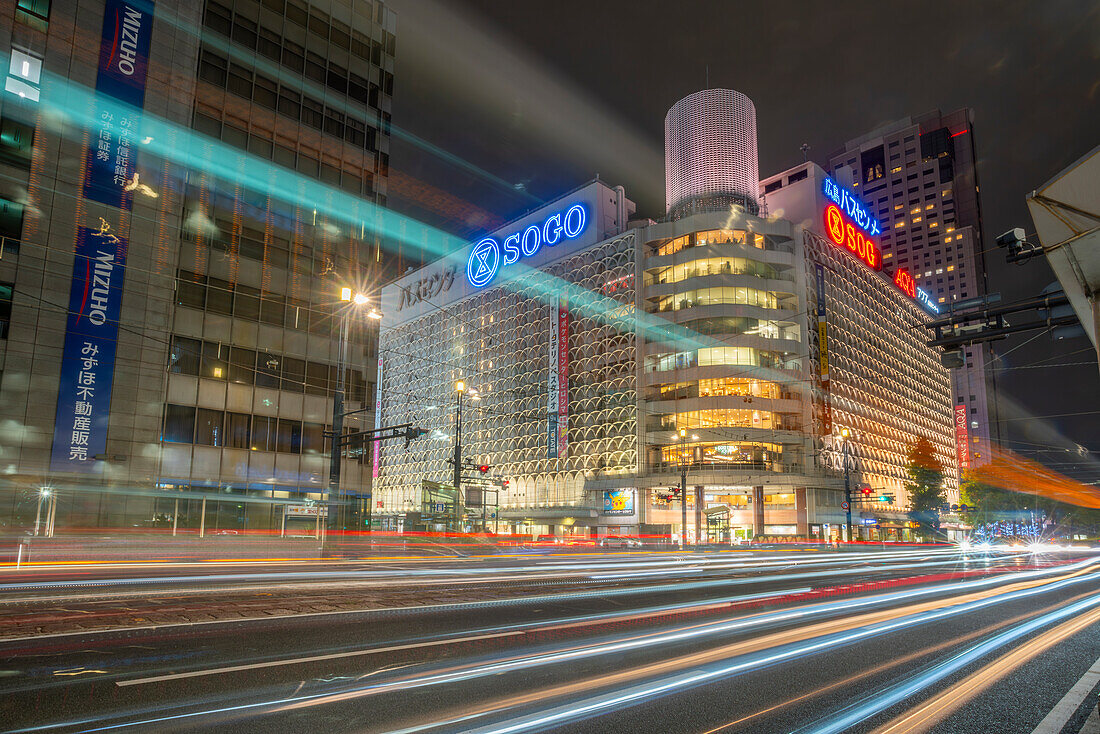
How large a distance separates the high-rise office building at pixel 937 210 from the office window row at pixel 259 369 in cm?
14094

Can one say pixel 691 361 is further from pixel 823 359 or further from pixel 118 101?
pixel 118 101

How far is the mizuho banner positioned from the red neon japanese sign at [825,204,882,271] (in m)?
36.4

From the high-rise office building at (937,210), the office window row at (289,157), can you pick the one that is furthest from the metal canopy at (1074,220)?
the high-rise office building at (937,210)

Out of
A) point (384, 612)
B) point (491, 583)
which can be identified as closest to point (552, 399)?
point (491, 583)

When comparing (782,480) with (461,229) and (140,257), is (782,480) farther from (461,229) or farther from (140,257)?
(461,229)

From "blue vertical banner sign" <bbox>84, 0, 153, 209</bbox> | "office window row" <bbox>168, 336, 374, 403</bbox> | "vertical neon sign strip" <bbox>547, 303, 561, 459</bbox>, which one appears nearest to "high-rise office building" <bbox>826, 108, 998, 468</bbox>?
"vertical neon sign strip" <bbox>547, 303, 561, 459</bbox>

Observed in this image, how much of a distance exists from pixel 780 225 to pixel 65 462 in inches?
2806

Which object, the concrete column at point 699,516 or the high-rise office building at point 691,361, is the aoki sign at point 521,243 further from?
the concrete column at point 699,516

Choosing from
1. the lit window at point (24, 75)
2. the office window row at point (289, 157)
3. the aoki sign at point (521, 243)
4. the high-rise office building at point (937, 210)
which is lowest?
the lit window at point (24, 75)

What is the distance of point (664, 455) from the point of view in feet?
240

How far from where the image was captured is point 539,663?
7.86 meters

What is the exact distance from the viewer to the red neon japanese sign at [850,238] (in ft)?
277

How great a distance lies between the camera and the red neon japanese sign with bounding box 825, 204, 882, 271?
8444cm

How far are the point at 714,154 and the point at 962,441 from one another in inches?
3787
